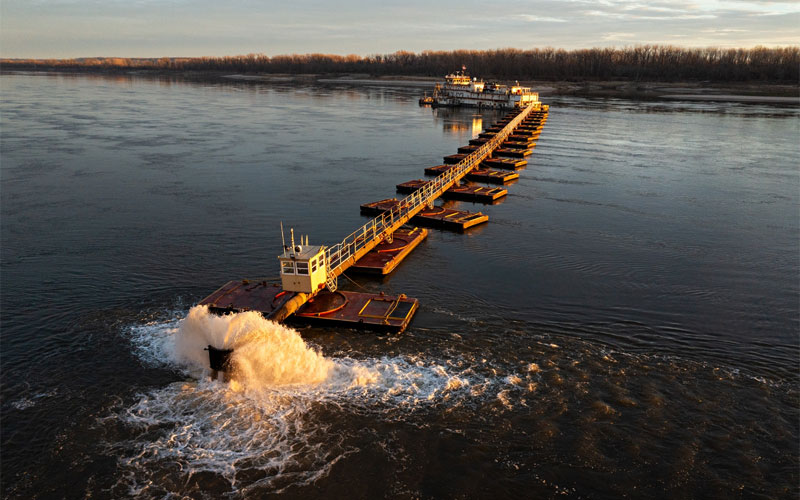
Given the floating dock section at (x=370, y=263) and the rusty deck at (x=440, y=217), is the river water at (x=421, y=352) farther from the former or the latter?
the rusty deck at (x=440, y=217)

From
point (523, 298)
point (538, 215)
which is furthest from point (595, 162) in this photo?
point (523, 298)

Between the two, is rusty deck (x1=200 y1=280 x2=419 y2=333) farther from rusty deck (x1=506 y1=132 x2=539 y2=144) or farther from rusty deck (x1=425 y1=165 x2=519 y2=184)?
rusty deck (x1=506 y1=132 x2=539 y2=144)

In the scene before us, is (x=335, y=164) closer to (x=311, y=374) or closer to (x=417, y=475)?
(x=311, y=374)

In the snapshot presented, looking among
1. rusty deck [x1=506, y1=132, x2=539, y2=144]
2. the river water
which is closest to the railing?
the river water

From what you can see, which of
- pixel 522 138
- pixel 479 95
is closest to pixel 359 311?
pixel 522 138

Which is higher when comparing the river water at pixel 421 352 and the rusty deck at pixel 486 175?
the rusty deck at pixel 486 175

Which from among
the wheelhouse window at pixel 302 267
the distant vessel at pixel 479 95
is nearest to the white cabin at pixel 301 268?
the wheelhouse window at pixel 302 267

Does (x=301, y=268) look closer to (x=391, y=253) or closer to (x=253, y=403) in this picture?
(x=253, y=403)
